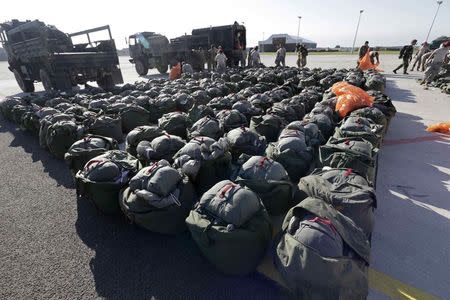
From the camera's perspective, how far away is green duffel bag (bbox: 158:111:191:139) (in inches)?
185

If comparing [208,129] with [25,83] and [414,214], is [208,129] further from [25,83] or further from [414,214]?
[25,83]

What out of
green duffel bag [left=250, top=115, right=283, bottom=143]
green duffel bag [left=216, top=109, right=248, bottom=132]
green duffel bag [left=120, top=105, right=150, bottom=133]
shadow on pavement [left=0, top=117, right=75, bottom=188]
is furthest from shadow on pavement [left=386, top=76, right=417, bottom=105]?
shadow on pavement [left=0, top=117, right=75, bottom=188]

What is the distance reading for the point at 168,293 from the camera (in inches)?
82.8

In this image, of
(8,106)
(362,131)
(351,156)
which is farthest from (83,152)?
(8,106)

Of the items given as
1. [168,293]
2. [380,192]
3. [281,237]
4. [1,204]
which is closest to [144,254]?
[168,293]

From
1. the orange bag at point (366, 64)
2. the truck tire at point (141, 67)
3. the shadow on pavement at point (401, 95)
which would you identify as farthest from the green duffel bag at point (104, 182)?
the truck tire at point (141, 67)

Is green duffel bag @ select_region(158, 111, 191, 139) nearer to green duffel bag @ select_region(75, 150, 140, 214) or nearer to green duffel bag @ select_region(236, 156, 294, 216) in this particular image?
green duffel bag @ select_region(75, 150, 140, 214)

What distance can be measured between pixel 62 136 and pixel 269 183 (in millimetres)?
3839

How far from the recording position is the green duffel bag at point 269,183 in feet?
8.41

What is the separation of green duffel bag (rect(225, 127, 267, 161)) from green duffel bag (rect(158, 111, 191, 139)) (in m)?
1.31

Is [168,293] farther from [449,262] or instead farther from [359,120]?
[359,120]

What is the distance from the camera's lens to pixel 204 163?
9.95 ft

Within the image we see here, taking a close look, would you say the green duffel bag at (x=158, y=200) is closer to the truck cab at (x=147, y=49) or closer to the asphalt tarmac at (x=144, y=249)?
the asphalt tarmac at (x=144, y=249)

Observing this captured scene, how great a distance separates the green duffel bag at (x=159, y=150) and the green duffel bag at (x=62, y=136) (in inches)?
70.6
